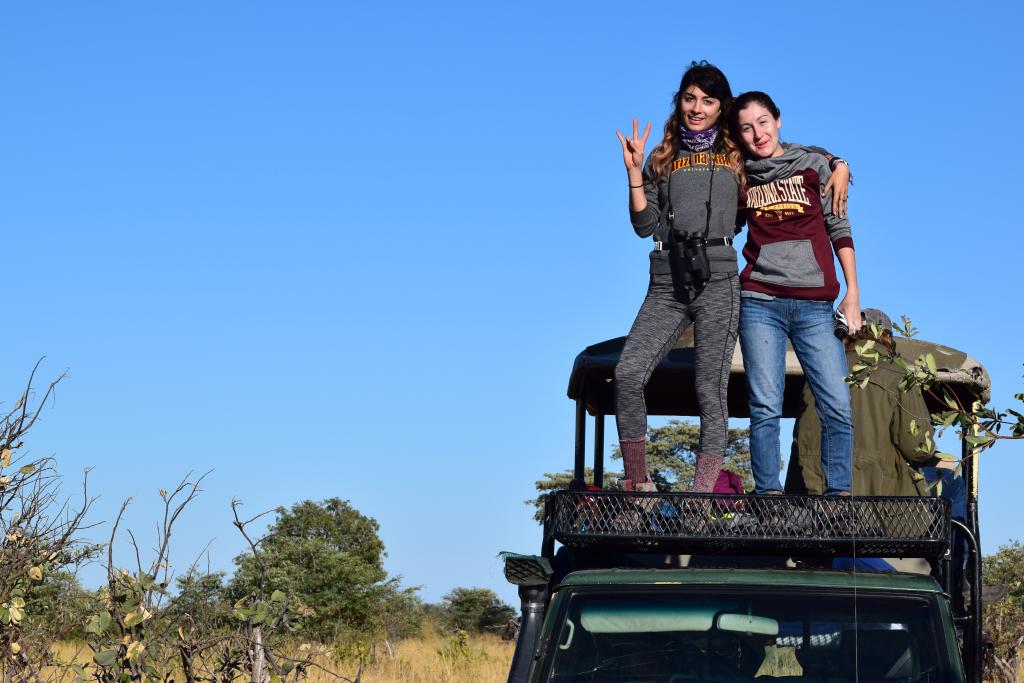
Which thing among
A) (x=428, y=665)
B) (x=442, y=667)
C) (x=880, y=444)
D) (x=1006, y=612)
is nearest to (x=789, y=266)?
(x=880, y=444)

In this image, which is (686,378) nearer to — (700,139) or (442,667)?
(700,139)

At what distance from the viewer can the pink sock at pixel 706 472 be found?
520 centimetres

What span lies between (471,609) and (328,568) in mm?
6929

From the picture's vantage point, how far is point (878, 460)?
624cm

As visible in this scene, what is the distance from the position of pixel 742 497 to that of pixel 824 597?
41 centimetres

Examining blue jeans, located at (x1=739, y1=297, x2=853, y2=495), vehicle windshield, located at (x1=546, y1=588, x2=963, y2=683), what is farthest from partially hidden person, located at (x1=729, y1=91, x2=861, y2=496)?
vehicle windshield, located at (x1=546, y1=588, x2=963, y2=683)

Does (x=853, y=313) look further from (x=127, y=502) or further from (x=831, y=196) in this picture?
(x=127, y=502)

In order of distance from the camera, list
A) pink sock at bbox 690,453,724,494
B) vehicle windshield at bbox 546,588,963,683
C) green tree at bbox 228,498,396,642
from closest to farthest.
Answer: vehicle windshield at bbox 546,588,963,683 → pink sock at bbox 690,453,724,494 → green tree at bbox 228,498,396,642

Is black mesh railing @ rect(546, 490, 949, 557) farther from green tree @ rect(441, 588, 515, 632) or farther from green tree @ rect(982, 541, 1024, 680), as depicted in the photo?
green tree @ rect(441, 588, 515, 632)

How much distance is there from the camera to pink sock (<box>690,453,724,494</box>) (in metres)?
5.20

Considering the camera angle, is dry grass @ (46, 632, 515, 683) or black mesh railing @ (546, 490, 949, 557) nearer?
black mesh railing @ (546, 490, 949, 557)

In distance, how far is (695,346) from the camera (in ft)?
18.3

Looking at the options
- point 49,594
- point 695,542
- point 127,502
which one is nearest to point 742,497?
point 695,542

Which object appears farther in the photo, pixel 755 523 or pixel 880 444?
pixel 880 444
